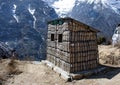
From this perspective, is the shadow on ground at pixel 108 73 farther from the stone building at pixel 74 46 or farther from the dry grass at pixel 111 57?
the dry grass at pixel 111 57

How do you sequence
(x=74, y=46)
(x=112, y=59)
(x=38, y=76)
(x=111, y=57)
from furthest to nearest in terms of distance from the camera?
1. (x=111, y=57)
2. (x=112, y=59)
3. (x=38, y=76)
4. (x=74, y=46)

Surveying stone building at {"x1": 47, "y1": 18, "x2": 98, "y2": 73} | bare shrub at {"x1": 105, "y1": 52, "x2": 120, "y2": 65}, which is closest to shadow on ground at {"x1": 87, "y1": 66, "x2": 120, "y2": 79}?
stone building at {"x1": 47, "y1": 18, "x2": 98, "y2": 73}

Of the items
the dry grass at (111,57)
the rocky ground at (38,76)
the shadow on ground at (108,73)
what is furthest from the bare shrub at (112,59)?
the shadow on ground at (108,73)

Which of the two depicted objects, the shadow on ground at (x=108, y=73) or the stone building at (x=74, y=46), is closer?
the shadow on ground at (x=108, y=73)

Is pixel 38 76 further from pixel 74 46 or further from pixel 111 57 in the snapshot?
pixel 111 57

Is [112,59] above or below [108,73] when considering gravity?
above

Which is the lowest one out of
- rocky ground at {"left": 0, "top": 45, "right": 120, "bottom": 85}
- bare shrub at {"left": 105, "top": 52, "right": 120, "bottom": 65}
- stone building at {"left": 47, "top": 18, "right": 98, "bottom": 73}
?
rocky ground at {"left": 0, "top": 45, "right": 120, "bottom": 85}

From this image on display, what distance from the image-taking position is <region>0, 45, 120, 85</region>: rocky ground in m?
18.3

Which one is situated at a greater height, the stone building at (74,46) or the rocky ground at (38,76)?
the stone building at (74,46)

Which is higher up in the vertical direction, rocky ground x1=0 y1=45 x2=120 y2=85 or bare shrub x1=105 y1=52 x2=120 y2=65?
bare shrub x1=105 y1=52 x2=120 y2=65

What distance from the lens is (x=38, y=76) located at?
2062cm

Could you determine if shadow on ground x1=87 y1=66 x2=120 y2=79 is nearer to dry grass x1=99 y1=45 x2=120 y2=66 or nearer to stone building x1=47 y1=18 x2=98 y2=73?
stone building x1=47 y1=18 x2=98 y2=73

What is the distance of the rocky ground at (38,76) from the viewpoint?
720 inches

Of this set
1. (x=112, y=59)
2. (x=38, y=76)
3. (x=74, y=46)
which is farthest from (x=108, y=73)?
(x=38, y=76)
